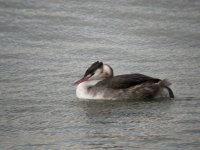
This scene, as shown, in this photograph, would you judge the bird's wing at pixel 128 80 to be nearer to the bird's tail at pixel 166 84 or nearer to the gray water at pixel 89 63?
the bird's tail at pixel 166 84

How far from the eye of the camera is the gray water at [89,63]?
30.5ft

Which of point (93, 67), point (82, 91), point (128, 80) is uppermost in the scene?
point (93, 67)

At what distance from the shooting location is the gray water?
9.30 metres

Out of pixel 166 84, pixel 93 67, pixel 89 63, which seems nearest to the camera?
pixel 166 84

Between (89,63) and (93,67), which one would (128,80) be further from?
(89,63)

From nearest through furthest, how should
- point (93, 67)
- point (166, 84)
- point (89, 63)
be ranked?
point (166, 84), point (93, 67), point (89, 63)

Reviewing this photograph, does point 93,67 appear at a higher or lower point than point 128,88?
higher

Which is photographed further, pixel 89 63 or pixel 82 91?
pixel 89 63

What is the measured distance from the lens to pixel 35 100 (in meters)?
11.1

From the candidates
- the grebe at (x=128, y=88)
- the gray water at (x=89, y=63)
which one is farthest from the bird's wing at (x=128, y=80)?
the gray water at (x=89, y=63)

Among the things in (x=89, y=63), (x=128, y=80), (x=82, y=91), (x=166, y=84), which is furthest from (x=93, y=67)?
(x=89, y=63)

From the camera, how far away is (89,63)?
43.5ft

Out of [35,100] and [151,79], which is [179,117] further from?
[35,100]

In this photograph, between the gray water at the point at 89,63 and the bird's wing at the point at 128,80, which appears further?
the bird's wing at the point at 128,80
